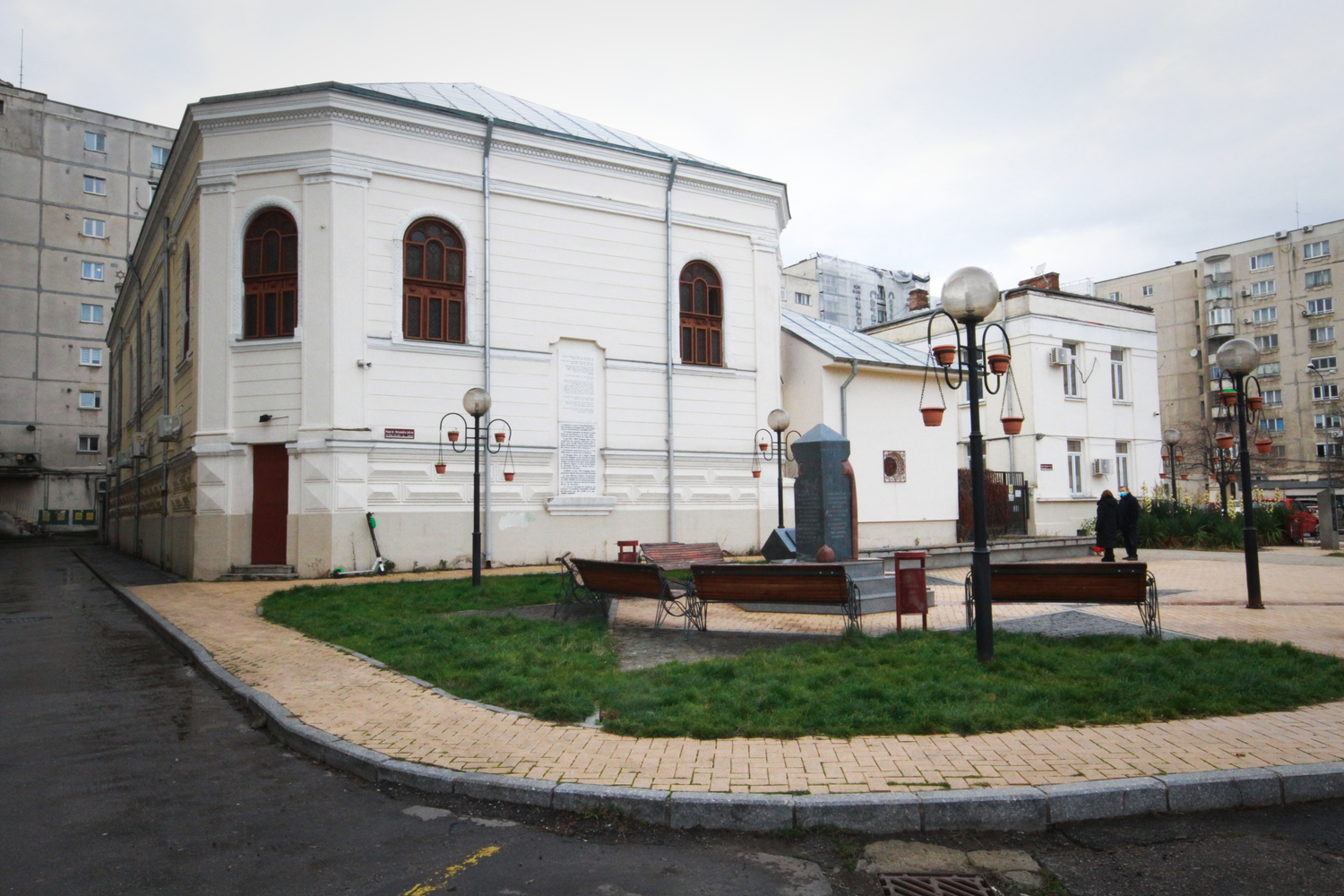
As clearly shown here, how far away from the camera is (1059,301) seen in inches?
1276

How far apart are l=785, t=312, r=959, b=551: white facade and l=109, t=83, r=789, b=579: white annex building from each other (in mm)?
1288

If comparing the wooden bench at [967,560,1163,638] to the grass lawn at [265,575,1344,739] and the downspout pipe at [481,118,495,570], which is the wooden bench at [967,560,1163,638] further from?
the downspout pipe at [481,118,495,570]

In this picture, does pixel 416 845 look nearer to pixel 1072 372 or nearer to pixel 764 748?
pixel 764 748

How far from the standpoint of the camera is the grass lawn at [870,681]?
18.8ft

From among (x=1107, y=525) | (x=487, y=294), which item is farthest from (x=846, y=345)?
(x=487, y=294)

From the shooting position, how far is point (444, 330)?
19047mm

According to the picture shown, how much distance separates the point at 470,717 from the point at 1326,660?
706cm

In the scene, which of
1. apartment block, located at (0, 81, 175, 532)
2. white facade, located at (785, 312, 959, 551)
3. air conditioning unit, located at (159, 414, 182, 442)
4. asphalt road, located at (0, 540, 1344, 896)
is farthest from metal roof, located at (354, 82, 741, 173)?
apartment block, located at (0, 81, 175, 532)

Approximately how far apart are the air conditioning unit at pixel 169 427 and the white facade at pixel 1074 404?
22.6 metres

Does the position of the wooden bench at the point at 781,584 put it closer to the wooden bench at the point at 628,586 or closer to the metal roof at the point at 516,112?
the wooden bench at the point at 628,586

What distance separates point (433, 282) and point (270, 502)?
18.7ft

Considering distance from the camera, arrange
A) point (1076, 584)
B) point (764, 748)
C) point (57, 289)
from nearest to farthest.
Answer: point (764, 748)
point (1076, 584)
point (57, 289)

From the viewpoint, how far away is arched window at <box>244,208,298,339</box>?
1806 centimetres

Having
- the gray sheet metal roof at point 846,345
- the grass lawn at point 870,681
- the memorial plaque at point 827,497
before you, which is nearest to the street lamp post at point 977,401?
the grass lawn at point 870,681
